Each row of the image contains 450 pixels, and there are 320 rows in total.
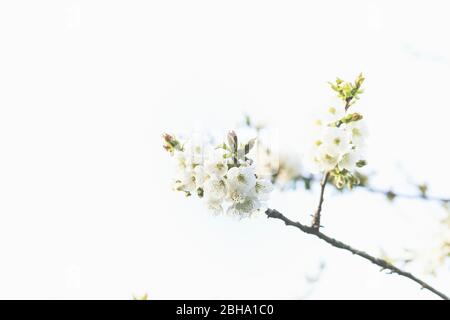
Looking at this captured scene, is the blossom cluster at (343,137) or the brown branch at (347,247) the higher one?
the blossom cluster at (343,137)

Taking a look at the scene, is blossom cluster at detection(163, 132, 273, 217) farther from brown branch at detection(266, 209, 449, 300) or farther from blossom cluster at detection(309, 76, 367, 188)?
blossom cluster at detection(309, 76, 367, 188)

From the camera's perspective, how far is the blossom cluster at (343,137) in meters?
2.07

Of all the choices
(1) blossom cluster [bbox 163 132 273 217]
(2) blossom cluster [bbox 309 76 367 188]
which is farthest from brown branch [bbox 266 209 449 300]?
(2) blossom cluster [bbox 309 76 367 188]

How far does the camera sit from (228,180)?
198cm

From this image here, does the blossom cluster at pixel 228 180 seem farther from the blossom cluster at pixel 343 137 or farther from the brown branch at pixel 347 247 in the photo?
the blossom cluster at pixel 343 137

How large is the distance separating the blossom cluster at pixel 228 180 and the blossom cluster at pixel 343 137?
11.5 inches

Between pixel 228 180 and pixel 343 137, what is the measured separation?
1.58 feet

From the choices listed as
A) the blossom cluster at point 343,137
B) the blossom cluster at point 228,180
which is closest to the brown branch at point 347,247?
the blossom cluster at point 228,180

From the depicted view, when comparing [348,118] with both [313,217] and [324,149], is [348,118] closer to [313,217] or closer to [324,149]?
[324,149]

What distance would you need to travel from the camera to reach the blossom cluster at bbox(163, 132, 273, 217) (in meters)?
1.97

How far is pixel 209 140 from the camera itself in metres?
2.20

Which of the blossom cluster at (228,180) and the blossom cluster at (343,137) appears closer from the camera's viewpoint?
the blossom cluster at (228,180)
